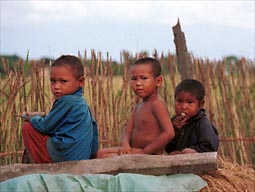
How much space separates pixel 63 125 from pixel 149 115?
74cm

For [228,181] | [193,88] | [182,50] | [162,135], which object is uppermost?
[182,50]

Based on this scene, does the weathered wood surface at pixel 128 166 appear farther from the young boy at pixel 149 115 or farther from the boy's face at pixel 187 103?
the boy's face at pixel 187 103

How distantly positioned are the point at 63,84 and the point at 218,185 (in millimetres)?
1103

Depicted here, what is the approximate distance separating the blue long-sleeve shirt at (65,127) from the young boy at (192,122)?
83 centimetres

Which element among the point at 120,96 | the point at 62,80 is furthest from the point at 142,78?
the point at 120,96

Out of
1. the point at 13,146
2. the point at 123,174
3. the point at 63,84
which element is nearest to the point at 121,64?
the point at 13,146

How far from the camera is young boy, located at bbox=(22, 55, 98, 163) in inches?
146

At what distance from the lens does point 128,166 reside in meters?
3.51

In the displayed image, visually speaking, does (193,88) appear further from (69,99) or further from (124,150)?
(69,99)

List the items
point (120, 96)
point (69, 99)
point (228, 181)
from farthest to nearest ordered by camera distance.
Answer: point (120, 96), point (228, 181), point (69, 99)

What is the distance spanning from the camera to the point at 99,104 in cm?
627

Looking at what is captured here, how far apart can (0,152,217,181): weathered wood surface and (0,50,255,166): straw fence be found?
1754mm

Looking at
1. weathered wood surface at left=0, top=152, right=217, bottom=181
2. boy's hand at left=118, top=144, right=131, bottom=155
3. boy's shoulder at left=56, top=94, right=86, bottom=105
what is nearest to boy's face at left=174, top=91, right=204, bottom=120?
boy's hand at left=118, top=144, right=131, bottom=155

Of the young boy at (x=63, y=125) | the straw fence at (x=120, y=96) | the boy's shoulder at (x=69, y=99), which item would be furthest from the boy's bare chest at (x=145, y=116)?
the straw fence at (x=120, y=96)
